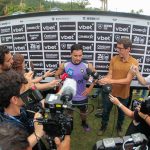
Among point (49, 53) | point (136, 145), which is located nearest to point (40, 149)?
point (136, 145)

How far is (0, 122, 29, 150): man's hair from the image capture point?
1.70 meters

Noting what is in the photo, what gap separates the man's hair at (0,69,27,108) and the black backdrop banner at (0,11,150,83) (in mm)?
2579

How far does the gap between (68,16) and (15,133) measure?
11.6ft

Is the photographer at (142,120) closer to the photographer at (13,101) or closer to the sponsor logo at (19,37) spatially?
the photographer at (13,101)

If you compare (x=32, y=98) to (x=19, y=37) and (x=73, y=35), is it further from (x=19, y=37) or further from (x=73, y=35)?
(x=19, y=37)

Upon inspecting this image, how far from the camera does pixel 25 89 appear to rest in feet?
9.44

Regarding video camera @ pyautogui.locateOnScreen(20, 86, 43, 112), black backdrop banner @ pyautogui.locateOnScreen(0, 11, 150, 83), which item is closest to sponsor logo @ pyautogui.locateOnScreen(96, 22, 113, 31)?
black backdrop banner @ pyautogui.locateOnScreen(0, 11, 150, 83)

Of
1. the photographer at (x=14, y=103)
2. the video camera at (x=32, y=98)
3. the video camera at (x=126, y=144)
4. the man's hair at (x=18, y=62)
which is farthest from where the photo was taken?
the man's hair at (x=18, y=62)

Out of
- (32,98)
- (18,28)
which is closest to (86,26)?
(18,28)

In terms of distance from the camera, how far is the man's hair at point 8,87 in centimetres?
261

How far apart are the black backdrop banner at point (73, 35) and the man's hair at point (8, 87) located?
258cm

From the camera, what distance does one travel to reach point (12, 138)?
5.72 ft

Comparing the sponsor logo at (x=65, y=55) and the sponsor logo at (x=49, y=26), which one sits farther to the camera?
the sponsor logo at (x=65, y=55)

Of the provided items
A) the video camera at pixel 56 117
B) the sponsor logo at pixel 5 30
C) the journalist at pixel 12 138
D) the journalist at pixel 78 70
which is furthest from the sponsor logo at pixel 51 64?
the journalist at pixel 12 138
